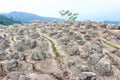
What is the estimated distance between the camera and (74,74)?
34469 mm

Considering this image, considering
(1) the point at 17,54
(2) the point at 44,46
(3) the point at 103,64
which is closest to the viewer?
(3) the point at 103,64

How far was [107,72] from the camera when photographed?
36.3 m

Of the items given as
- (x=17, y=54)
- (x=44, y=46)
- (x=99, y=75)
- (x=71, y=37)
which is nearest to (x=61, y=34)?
(x=71, y=37)

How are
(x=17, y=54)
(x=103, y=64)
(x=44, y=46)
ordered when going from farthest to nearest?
(x=44, y=46)
(x=17, y=54)
(x=103, y=64)

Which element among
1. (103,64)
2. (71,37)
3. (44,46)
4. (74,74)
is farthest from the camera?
(71,37)

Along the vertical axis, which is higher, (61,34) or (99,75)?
(61,34)

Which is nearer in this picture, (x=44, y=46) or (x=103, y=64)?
(x=103, y=64)

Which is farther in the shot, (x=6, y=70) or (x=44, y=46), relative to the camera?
(x=44, y=46)

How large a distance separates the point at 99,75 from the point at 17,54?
13.1 meters

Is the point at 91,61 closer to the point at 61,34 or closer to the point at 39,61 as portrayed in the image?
the point at 39,61

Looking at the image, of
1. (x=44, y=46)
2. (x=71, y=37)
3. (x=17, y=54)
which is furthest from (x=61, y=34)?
(x=17, y=54)

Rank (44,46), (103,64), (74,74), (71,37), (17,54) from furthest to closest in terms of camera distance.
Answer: (71,37) → (44,46) → (17,54) → (103,64) → (74,74)

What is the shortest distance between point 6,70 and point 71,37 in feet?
62.5

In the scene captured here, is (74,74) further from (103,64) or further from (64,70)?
(103,64)
